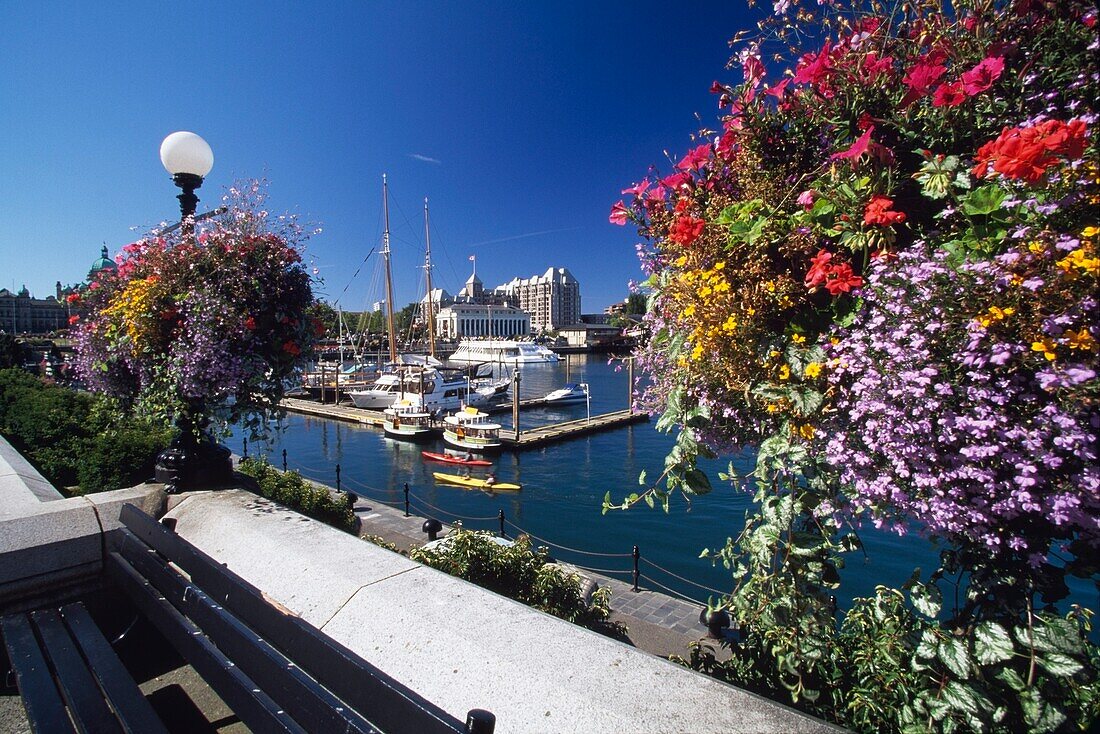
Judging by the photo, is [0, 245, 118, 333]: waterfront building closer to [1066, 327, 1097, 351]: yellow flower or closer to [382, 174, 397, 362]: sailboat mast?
[382, 174, 397, 362]: sailboat mast

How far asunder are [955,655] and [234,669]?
2.11m

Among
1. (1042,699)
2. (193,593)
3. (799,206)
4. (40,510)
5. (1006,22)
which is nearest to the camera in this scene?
(1042,699)

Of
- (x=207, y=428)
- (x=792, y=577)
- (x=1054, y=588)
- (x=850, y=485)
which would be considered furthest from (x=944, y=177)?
(x=207, y=428)

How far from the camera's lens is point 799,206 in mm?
1921

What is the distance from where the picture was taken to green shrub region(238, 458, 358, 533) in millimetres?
5793

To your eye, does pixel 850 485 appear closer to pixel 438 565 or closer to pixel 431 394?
pixel 438 565

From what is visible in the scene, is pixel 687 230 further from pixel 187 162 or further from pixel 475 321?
pixel 475 321

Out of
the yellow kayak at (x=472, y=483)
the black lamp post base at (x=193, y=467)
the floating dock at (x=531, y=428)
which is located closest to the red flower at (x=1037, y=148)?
the black lamp post base at (x=193, y=467)

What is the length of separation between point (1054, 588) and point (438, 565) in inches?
149

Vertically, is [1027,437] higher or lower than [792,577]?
higher

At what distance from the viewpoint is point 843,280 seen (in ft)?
5.45

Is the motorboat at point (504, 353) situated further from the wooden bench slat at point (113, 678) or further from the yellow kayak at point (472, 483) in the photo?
the wooden bench slat at point (113, 678)

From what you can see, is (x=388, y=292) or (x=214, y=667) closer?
(x=214, y=667)

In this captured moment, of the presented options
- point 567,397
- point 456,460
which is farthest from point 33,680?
point 567,397
